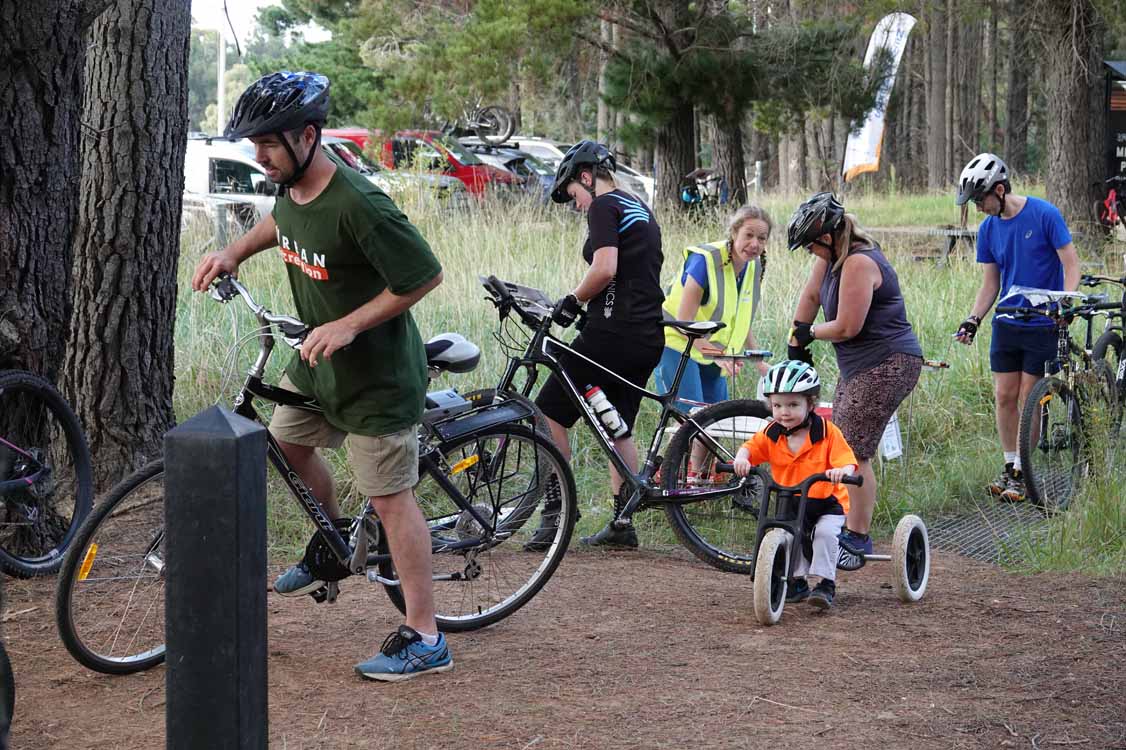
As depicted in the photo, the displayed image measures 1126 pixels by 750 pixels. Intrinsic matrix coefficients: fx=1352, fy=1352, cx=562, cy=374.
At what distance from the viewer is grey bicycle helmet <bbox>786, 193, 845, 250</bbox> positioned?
5.54m

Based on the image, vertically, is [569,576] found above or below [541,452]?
below

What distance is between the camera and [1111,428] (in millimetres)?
7129

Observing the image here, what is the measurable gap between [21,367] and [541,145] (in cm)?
2170

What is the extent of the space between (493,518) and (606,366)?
1471 millimetres

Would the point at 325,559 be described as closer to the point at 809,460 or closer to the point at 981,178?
the point at 809,460

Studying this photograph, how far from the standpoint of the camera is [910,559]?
17.6 feet

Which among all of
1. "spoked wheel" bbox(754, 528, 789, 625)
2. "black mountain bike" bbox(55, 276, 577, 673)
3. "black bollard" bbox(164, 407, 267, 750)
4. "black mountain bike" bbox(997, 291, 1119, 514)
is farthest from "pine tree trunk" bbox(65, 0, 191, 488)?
"black mountain bike" bbox(997, 291, 1119, 514)

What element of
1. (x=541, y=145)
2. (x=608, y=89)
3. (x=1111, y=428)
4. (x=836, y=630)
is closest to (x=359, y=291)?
(x=836, y=630)

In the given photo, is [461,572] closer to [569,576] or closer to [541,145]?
[569,576]

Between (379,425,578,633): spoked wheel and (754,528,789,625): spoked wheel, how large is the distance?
715 mm

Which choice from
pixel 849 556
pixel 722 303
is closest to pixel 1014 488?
pixel 722 303

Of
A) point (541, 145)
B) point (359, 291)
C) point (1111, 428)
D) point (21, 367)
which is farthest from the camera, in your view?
point (541, 145)

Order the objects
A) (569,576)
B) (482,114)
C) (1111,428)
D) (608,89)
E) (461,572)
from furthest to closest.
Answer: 1. (482,114)
2. (608,89)
3. (1111,428)
4. (569,576)
5. (461,572)

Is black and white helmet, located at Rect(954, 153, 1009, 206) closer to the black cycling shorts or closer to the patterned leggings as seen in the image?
the patterned leggings
